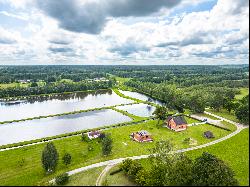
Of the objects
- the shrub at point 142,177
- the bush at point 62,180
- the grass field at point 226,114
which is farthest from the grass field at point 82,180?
the grass field at point 226,114

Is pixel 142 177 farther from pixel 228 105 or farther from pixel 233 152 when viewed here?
pixel 228 105

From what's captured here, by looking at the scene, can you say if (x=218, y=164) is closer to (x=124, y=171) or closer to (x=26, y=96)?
(x=124, y=171)

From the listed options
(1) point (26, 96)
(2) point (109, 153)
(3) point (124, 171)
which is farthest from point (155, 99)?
(3) point (124, 171)

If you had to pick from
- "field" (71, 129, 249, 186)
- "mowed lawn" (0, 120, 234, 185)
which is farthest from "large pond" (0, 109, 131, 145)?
"field" (71, 129, 249, 186)

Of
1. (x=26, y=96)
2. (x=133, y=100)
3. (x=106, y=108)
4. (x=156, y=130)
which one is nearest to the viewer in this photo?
(x=156, y=130)

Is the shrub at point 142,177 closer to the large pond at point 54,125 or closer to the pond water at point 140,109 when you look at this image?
the large pond at point 54,125
